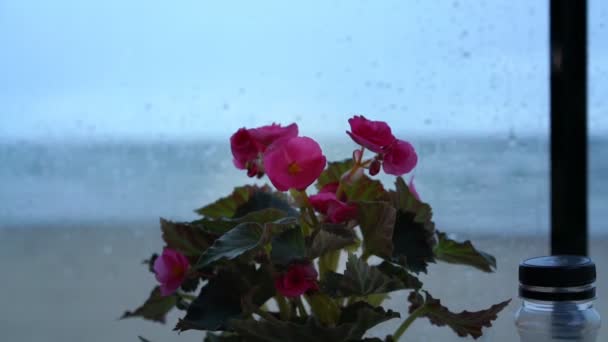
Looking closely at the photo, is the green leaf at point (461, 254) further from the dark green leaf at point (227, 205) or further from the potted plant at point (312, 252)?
the dark green leaf at point (227, 205)

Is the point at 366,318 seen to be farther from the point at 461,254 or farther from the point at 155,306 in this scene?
the point at 155,306

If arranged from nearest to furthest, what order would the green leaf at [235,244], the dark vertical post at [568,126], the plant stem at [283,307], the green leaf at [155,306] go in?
the green leaf at [235,244]
the plant stem at [283,307]
the green leaf at [155,306]
the dark vertical post at [568,126]

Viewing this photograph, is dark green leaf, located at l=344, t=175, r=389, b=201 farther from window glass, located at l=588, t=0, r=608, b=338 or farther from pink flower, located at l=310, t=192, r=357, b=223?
window glass, located at l=588, t=0, r=608, b=338

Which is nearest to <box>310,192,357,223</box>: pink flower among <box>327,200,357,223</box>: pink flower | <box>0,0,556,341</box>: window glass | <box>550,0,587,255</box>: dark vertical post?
<box>327,200,357,223</box>: pink flower

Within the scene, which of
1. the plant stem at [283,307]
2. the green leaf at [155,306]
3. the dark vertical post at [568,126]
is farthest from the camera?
the dark vertical post at [568,126]

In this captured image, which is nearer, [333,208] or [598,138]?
[333,208]

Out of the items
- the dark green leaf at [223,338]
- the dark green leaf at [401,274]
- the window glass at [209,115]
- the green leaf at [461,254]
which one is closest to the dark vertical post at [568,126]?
the window glass at [209,115]

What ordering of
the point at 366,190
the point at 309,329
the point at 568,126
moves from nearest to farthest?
1. the point at 309,329
2. the point at 366,190
3. the point at 568,126

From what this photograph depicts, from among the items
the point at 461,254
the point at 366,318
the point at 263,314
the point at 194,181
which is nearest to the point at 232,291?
the point at 263,314
